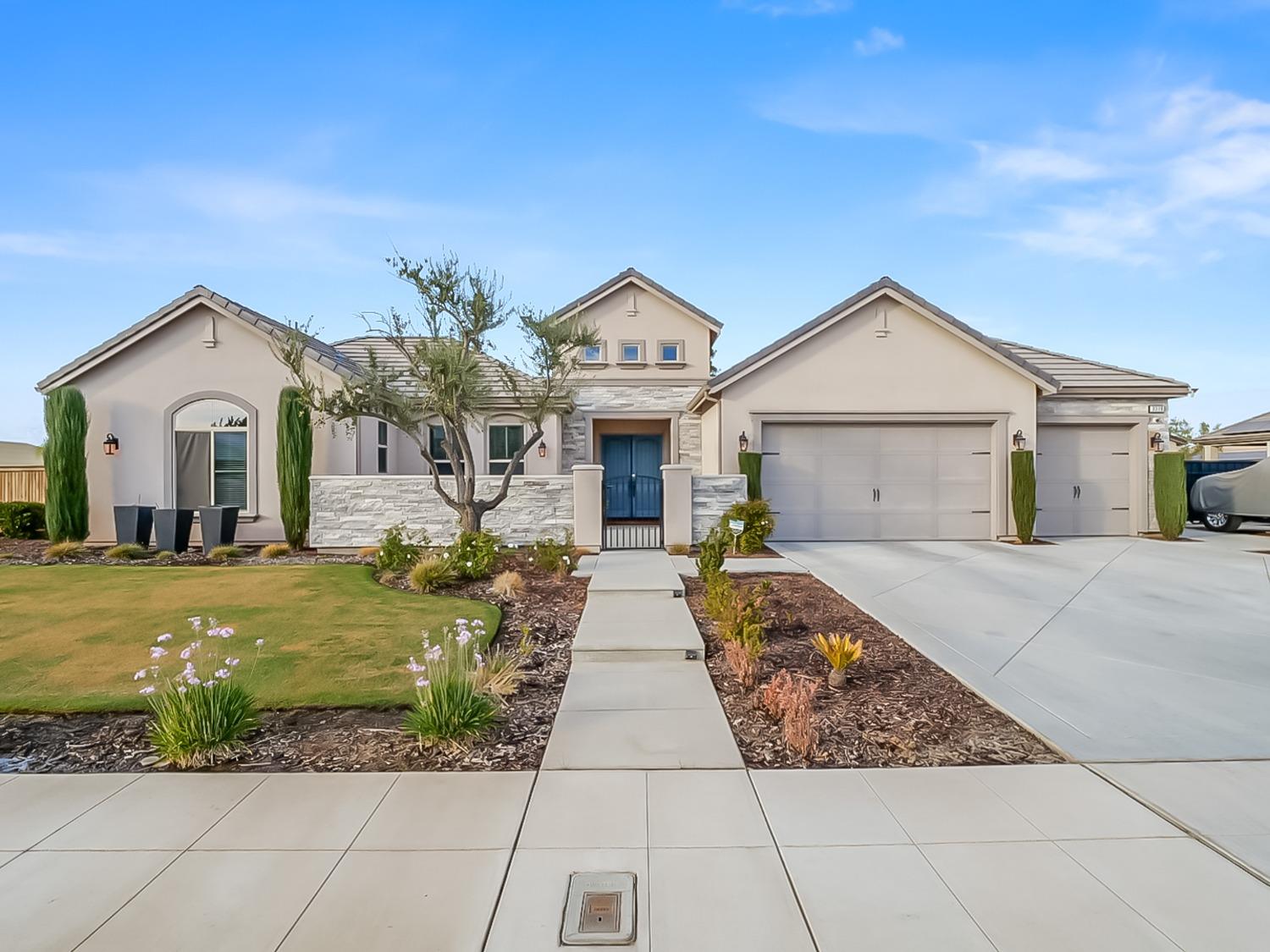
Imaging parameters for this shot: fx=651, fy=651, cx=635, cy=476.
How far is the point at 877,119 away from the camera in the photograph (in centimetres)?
1217

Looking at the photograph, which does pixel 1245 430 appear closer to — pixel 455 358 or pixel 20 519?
pixel 455 358

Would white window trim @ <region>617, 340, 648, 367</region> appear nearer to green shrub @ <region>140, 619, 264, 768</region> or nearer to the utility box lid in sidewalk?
green shrub @ <region>140, 619, 264, 768</region>

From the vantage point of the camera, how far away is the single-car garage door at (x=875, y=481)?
546 inches

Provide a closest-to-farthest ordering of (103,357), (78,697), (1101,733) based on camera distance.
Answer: (1101,733)
(78,697)
(103,357)

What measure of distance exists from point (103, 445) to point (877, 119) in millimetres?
16870

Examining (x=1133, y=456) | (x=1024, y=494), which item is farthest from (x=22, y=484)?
(x=1133, y=456)

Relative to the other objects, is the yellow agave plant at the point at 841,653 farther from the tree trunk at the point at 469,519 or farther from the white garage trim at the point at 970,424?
the white garage trim at the point at 970,424

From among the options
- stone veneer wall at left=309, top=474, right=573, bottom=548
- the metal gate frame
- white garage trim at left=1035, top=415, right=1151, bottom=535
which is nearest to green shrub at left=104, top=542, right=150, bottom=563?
stone veneer wall at left=309, top=474, right=573, bottom=548

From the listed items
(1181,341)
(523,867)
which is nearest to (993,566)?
(523,867)

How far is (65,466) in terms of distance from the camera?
1312 cm

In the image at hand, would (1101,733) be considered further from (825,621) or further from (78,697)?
(78,697)

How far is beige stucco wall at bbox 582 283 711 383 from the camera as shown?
1862 cm

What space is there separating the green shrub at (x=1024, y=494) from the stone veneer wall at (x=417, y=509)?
9.24 metres

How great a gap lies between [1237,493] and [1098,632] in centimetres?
1374
